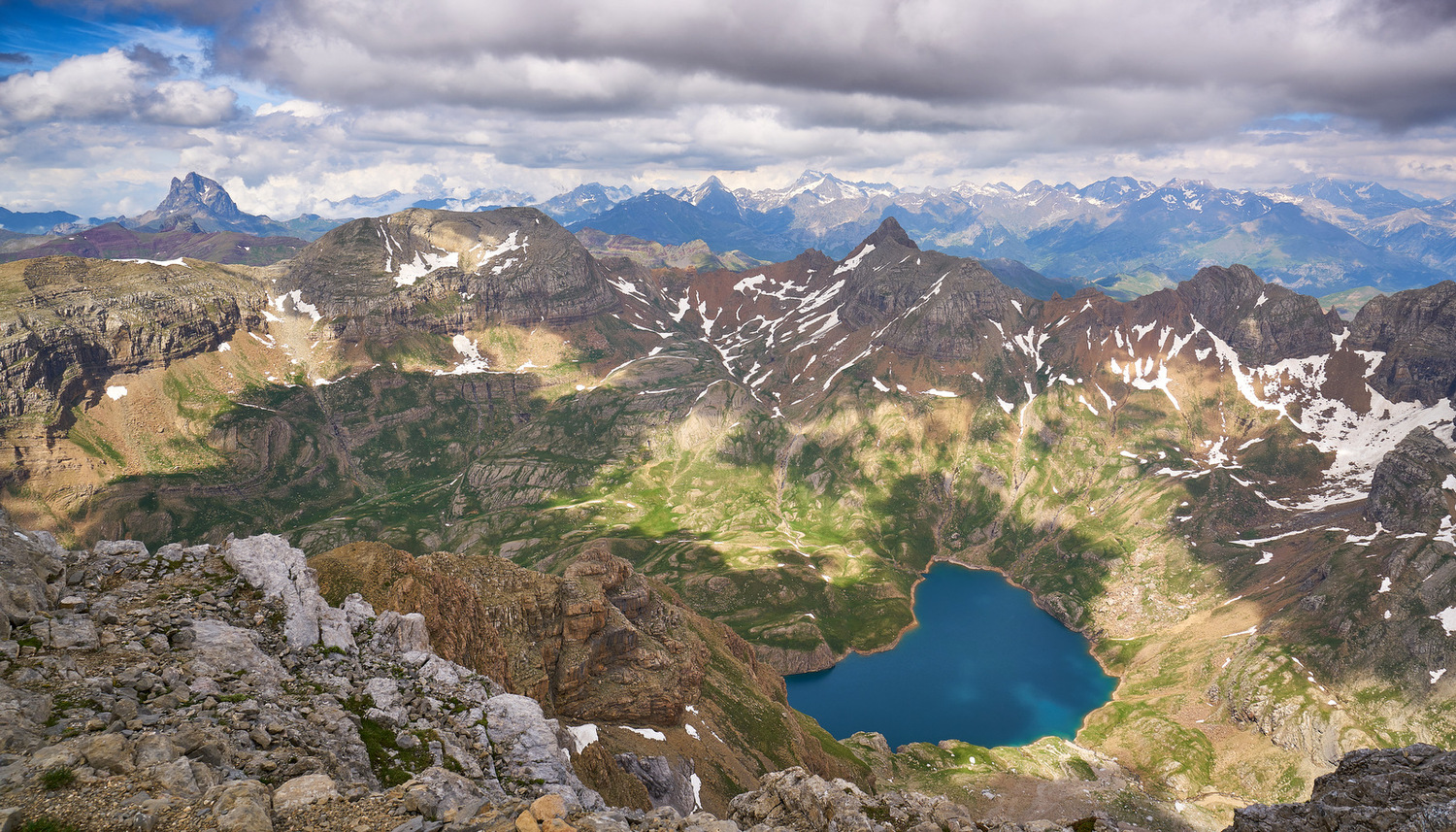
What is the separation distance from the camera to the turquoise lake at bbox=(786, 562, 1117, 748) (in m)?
153

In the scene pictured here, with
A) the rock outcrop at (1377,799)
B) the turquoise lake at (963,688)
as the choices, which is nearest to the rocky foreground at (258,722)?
the rock outcrop at (1377,799)

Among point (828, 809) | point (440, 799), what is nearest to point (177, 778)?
point (440, 799)

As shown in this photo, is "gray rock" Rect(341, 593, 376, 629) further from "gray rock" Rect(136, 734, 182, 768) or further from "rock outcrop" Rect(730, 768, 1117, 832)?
"rock outcrop" Rect(730, 768, 1117, 832)

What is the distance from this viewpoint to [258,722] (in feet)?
82.8

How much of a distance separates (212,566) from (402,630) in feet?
39.8

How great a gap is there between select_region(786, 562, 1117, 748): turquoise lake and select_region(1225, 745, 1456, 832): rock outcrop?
127147mm

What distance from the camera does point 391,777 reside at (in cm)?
2845

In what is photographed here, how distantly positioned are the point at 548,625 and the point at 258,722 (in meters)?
51.4

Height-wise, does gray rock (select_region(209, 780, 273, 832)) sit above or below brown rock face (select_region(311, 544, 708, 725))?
above

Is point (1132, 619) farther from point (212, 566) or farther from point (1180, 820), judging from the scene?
point (212, 566)

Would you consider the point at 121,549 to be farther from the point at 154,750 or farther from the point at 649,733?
the point at 649,733

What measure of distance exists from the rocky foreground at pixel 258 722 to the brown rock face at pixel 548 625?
12.2 m

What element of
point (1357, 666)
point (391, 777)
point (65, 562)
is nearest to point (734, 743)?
point (391, 777)

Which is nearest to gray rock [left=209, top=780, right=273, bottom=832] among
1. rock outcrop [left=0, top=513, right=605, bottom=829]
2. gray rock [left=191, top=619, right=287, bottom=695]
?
rock outcrop [left=0, top=513, right=605, bottom=829]
